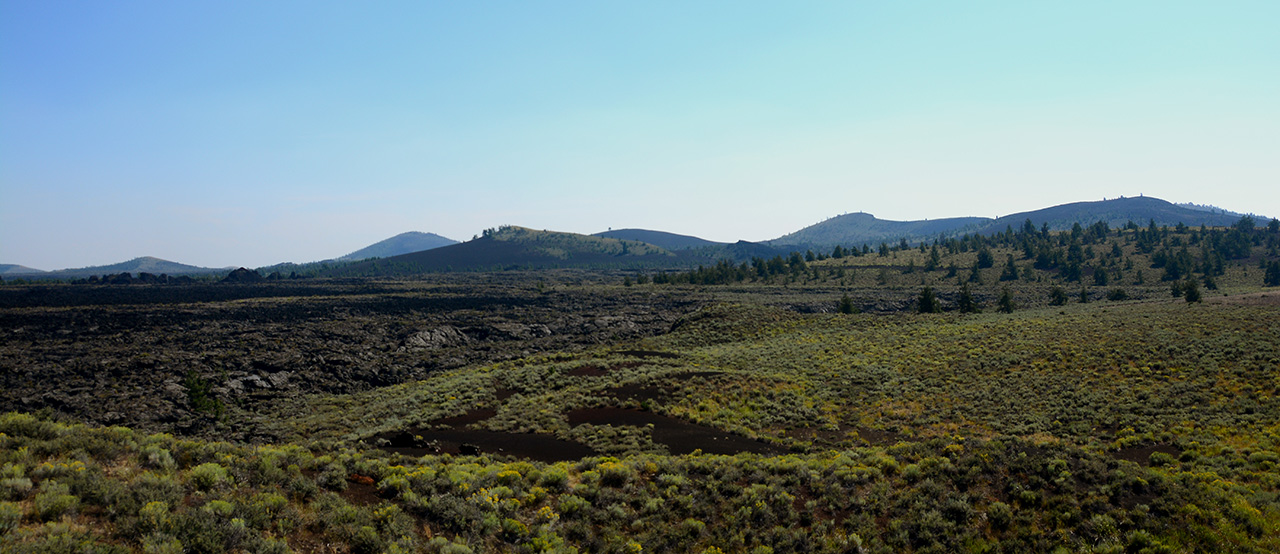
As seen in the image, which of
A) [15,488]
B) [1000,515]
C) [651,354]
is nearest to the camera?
[15,488]

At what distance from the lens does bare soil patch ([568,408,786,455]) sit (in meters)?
27.6

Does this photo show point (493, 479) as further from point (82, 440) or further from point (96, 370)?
point (96, 370)

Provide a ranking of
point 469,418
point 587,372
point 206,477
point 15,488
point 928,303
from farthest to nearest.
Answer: point 928,303 < point 587,372 < point 469,418 < point 206,477 < point 15,488

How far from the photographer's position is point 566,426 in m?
31.8

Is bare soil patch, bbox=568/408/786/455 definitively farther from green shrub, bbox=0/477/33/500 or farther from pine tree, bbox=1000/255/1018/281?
pine tree, bbox=1000/255/1018/281

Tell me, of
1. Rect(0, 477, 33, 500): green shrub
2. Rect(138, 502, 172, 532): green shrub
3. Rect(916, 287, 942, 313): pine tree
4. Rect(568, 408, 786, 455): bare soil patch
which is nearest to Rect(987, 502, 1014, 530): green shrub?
Rect(568, 408, 786, 455): bare soil patch

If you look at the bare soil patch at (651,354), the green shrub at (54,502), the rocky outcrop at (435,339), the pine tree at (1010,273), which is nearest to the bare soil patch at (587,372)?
the bare soil patch at (651,354)

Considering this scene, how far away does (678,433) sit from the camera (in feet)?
99.6

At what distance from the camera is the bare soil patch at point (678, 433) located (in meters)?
27.6

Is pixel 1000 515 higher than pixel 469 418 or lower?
higher

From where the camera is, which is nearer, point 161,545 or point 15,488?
point 161,545

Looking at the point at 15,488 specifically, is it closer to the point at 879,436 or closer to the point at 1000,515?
the point at 1000,515

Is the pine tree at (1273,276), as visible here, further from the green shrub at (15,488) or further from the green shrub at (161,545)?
the green shrub at (15,488)

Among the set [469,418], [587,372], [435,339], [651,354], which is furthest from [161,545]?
[435,339]
